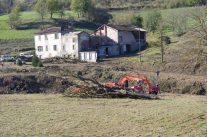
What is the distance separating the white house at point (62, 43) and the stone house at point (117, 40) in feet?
7.22

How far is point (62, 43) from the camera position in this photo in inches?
2741

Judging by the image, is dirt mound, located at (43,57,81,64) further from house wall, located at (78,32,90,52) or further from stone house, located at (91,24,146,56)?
stone house, located at (91,24,146,56)

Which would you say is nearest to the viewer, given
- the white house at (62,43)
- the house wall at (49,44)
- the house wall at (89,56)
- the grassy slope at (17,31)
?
the house wall at (89,56)

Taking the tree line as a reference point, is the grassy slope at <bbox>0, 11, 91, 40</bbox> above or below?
below

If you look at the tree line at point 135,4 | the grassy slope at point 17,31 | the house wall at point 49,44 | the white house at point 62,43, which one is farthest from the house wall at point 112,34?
the tree line at point 135,4

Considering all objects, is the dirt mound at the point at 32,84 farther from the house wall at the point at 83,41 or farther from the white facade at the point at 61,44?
the house wall at the point at 83,41

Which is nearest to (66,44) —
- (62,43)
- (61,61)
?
(62,43)

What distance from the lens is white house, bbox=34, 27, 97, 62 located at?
66.1 metres

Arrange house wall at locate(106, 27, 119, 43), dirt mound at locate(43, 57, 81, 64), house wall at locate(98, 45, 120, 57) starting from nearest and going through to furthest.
A: dirt mound at locate(43, 57, 81, 64), house wall at locate(98, 45, 120, 57), house wall at locate(106, 27, 119, 43)

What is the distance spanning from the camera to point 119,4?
409 ft

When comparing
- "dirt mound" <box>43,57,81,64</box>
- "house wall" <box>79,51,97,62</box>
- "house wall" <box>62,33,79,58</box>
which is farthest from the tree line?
"dirt mound" <box>43,57,81,64</box>

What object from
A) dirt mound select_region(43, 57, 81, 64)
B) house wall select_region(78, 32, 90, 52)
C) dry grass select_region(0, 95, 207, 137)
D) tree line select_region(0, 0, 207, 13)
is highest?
tree line select_region(0, 0, 207, 13)

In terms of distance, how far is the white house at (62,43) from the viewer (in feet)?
217

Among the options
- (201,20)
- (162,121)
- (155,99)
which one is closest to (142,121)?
(162,121)
